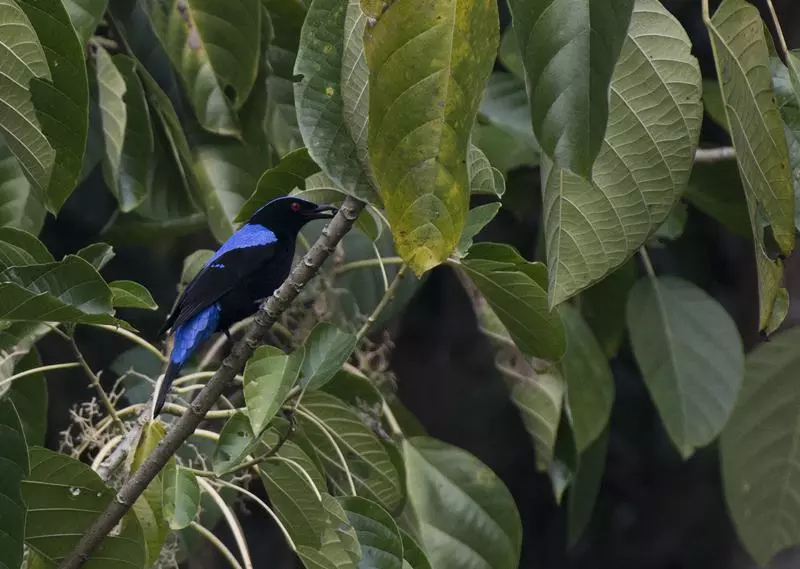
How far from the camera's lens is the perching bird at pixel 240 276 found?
7.08 ft

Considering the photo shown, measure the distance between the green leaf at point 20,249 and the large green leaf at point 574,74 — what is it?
86cm

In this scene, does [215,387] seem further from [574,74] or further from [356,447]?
[574,74]

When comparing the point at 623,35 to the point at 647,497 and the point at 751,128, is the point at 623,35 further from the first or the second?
the point at 647,497

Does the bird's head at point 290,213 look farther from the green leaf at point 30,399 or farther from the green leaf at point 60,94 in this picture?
the green leaf at point 60,94

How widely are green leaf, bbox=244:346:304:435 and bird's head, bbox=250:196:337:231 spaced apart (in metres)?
0.83

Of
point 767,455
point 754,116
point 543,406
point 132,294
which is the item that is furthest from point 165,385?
point 767,455

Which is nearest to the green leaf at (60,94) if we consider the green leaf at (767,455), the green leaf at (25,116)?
the green leaf at (25,116)

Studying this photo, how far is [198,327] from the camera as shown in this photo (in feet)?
7.14

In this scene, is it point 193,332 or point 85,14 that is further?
point 193,332

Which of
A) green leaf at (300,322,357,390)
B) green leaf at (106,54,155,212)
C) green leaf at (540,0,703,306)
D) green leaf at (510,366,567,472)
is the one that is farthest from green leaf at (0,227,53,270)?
green leaf at (510,366,567,472)

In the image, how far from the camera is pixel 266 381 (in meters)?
1.53

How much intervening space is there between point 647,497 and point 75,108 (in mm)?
3517

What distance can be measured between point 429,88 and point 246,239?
137 centimetres

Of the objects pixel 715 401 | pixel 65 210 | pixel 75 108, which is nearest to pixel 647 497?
pixel 715 401
